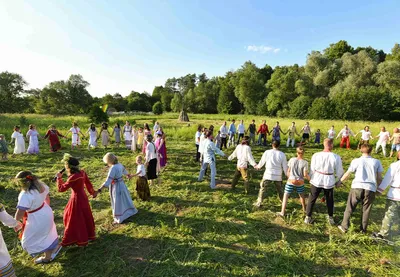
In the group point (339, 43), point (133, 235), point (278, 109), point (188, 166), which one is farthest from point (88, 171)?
point (339, 43)

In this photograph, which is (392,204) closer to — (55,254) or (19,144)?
(55,254)

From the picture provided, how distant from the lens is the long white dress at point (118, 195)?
5.09 m

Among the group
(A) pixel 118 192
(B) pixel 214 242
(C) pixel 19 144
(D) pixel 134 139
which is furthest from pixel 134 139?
(B) pixel 214 242

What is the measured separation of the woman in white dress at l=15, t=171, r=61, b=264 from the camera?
11.6 ft

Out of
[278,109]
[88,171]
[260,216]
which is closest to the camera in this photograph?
[260,216]

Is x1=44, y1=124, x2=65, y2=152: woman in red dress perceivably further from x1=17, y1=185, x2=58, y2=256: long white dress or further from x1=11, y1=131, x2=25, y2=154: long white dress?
x1=17, y1=185, x2=58, y2=256: long white dress

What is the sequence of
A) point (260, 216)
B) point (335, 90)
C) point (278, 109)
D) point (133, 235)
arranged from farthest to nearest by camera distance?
point (278, 109) < point (335, 90) < point (260, 216) < point (133, 235)

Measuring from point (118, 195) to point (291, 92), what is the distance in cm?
4426

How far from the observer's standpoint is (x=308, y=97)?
1483 inches

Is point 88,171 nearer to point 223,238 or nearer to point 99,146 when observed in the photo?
point 99,146

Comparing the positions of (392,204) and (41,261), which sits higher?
(392,204)

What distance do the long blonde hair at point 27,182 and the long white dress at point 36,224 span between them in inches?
2.7

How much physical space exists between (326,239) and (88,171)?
28.5 feet

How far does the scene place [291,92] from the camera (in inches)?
1704
